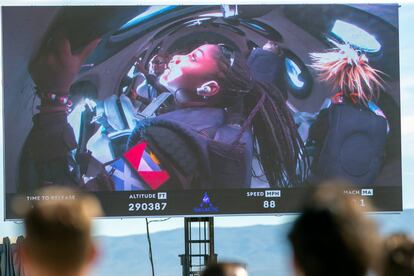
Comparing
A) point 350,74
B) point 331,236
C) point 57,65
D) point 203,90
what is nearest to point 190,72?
point 203,90

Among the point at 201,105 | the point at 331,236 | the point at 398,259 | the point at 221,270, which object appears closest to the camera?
the point at 331,236

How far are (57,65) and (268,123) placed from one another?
2.50 metres

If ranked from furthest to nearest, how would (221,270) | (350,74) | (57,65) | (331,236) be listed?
(350,74) → (57,65) → (221,270) → (331,236)

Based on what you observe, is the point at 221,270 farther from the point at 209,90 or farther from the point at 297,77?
the point at 297,77

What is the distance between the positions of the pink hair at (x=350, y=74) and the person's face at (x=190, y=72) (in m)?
1.22

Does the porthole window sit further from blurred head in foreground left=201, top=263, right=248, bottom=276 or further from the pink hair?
blurred head in foreground left=201, top=263, right=248, bottom=276

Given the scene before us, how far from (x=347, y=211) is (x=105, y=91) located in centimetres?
942

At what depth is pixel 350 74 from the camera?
11.8 metres

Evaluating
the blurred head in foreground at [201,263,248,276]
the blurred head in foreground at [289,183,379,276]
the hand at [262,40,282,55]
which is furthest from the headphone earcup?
the blurred head in foreground at [289,183,379,276]

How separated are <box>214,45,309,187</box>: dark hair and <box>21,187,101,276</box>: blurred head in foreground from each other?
9.09m

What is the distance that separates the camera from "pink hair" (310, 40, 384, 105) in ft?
38.5

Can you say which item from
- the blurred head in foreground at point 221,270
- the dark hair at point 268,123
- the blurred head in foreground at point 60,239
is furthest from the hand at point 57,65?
the blurred head in foreground at point 60,239

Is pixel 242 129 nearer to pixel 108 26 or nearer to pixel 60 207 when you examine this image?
pixel 108 26

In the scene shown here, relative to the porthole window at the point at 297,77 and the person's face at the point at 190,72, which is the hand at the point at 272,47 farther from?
the person's face at the point at 190,72
